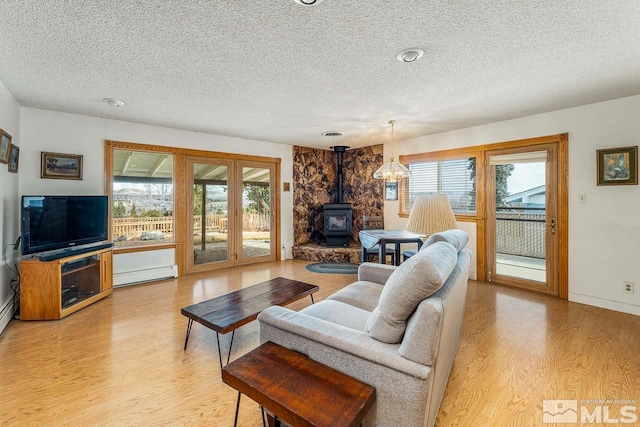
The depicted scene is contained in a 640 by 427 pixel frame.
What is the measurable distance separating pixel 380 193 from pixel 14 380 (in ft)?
17.1

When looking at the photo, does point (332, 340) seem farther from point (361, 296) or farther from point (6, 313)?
point (6, 313)

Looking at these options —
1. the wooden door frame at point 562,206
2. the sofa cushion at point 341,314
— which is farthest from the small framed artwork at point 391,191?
the sofa cushion at point 341,314

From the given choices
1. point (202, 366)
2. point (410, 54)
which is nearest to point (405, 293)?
point (202, 366)

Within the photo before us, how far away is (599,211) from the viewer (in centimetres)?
335

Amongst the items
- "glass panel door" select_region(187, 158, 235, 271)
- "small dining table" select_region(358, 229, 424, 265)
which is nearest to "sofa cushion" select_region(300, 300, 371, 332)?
"small dining table" select_region(358, 229, 424, 265)

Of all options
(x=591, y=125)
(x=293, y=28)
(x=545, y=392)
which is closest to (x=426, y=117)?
(x=591, y=125)

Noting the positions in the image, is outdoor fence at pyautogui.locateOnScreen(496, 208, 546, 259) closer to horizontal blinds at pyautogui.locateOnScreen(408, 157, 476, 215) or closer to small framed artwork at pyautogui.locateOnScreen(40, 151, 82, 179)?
horizontal blinds at pyautogui.locateOnScreen(408, 157, 476, 215)

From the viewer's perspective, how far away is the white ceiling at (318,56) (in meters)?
1.73

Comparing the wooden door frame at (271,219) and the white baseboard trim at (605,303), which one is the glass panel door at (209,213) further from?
the white baseboard trim at (605,303)

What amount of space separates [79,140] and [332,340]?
4272mm

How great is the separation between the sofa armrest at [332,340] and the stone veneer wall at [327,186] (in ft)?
14.3

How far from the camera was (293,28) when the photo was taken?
1886 mm

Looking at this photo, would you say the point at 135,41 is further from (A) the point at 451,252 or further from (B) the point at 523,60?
(B) the point at 523,60

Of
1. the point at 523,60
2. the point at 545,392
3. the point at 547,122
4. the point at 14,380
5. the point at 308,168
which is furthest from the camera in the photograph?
the point at 308,168
